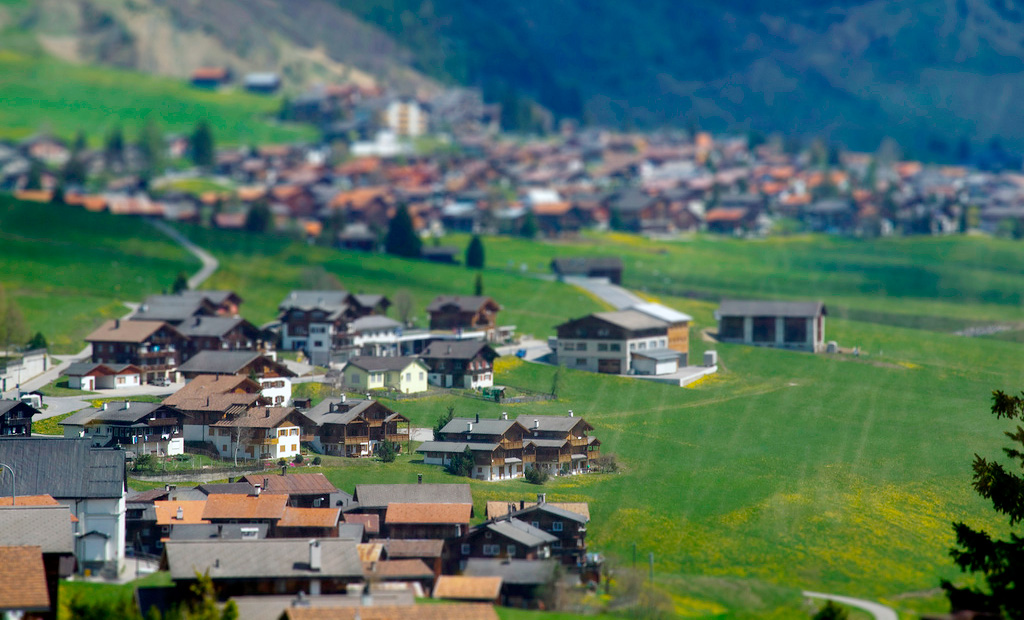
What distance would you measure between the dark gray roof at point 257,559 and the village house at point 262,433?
59.6 feet

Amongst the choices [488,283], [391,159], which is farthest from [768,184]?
[488,283]

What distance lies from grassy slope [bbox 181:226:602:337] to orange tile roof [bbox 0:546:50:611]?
55.6 meters

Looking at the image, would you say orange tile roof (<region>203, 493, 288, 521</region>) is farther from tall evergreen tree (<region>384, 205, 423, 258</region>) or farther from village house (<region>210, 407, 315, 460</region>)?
tall evergreen tree (<region>384, 205, 423, 258</region>)

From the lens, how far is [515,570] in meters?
52.7

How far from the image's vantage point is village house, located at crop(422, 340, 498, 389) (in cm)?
8606

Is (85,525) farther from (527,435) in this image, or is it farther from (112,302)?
(112,302)

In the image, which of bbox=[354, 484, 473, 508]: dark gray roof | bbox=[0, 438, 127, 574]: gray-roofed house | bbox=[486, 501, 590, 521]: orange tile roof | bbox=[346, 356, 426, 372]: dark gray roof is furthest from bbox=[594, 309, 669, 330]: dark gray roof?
bbox=[0, 438, 127, 574]: gray-roofed house

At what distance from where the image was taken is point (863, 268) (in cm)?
13800

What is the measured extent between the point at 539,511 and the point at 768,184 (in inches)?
5399

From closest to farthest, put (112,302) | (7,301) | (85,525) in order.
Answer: (85,525) < (7,301) < (112,302)

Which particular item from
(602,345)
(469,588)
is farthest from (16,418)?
(602,345)

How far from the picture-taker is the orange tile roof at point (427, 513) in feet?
189

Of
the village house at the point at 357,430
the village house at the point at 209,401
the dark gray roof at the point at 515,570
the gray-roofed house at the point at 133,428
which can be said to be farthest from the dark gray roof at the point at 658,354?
the dark gray roof at the point at 515,570

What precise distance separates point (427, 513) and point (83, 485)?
12.7 meters
